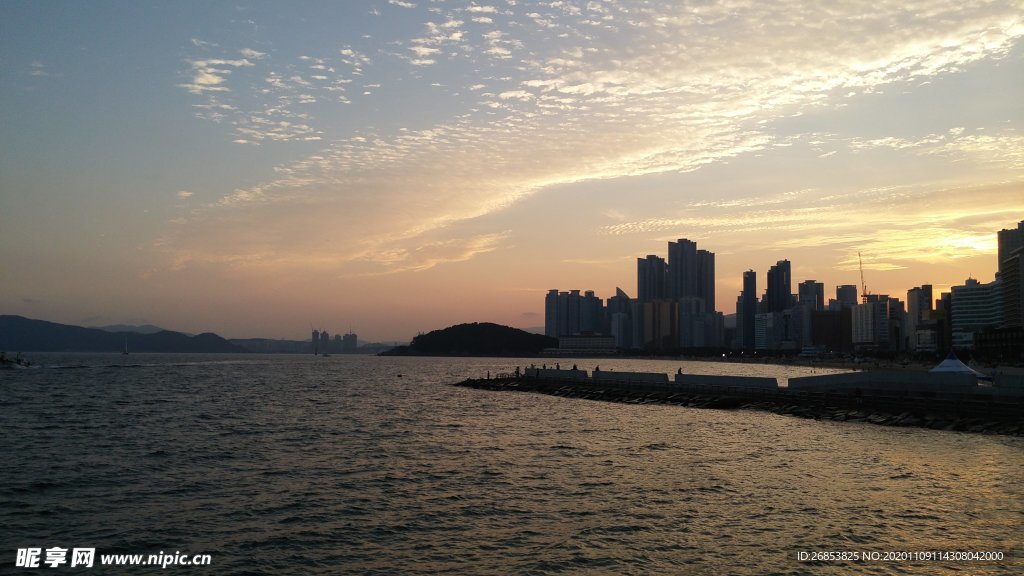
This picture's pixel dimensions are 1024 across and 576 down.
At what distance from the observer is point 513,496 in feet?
97.2

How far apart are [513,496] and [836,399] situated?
143ft

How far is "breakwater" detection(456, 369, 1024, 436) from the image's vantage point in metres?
50.1

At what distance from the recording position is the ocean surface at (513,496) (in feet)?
71.1

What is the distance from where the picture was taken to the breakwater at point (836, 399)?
164ft

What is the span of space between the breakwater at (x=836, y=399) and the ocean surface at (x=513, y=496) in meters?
3.63

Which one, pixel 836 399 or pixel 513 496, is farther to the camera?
A: pixel 836 399

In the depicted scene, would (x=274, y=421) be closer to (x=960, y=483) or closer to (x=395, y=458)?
(x=395, y=458)

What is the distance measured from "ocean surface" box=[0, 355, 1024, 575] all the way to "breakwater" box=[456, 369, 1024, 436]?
3.63 meters

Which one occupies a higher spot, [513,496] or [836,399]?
[836,399]

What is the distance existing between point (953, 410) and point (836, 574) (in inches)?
1588

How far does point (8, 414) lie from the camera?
206 feet

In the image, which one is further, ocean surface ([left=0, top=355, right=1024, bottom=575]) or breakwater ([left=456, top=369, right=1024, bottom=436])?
breakwater ([left=456, top=369, right=1024, bottom=436])

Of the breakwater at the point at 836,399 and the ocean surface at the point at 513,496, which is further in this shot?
the breakwater at the point at 836,399

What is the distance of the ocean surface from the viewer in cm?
2167
